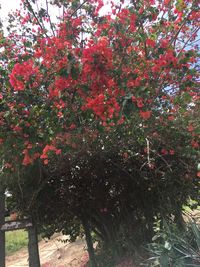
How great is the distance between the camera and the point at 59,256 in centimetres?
992

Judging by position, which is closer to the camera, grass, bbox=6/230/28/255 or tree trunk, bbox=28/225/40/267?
tree trunk, bbox=28/225/40/267

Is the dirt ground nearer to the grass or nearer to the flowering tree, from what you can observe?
the grass

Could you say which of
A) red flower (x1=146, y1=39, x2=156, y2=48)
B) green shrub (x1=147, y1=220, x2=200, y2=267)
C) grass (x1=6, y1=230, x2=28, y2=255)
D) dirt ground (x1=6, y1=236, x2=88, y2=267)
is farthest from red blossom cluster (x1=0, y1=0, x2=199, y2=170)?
grass (x1=6, y1=230, x2=28, y2=255)

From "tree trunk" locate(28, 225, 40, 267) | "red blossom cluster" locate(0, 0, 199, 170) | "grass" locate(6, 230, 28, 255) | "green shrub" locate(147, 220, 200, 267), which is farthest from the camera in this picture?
"grass" locate(6, 230, 28, 255)

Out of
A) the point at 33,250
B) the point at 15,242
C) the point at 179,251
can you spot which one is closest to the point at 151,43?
the point at 179,251

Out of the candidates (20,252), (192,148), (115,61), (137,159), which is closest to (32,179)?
(137,159)

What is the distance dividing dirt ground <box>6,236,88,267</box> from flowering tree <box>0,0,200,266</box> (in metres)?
4.64

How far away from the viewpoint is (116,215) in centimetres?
730

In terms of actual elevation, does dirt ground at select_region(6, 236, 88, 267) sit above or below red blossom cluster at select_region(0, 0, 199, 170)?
below

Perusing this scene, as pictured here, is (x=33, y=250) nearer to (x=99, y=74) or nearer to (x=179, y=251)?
(x=179, y=251)

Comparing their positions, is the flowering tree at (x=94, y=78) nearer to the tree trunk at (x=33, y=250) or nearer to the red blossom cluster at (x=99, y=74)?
the red blossom cluster at (x=99, y=74)

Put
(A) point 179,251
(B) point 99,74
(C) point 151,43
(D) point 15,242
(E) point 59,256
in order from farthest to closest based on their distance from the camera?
(D) point 15,242 → (E) point 59,256 → (A) point 179,251 → (C) point 151,43 → (B) point 99,74

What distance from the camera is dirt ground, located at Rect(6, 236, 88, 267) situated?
919 cm

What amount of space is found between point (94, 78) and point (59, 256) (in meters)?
7.31
